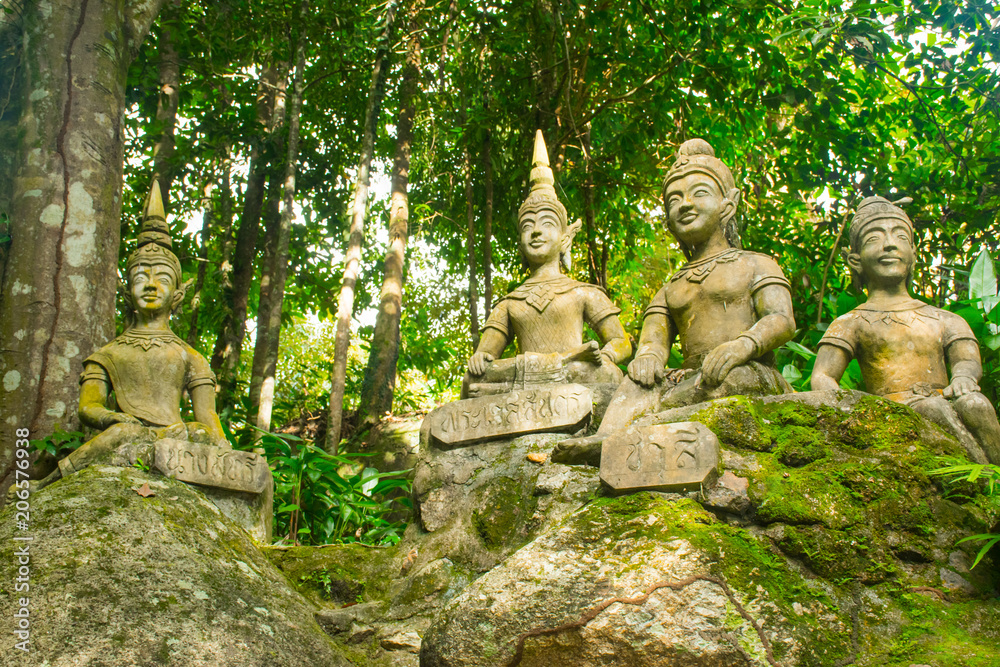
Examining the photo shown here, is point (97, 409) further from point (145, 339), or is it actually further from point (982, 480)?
point (982, 480)

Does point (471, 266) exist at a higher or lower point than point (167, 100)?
lower

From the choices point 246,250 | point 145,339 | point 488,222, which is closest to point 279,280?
point 246,250

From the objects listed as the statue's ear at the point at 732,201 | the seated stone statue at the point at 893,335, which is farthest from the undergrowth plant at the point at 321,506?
the seated stone statue at the point at 893,335

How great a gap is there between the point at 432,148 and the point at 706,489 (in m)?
8.63

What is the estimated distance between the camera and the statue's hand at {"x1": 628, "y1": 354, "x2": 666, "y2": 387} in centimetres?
421

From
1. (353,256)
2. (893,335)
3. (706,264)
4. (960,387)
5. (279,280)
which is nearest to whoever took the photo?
(960,387)

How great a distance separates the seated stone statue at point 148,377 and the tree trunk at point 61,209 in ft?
1.91

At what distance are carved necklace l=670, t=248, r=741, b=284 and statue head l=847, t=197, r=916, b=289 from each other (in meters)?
Answer: 0.68

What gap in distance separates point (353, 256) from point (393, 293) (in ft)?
4.26

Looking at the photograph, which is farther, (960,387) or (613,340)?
(613,340)

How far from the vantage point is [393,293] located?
31.8ft

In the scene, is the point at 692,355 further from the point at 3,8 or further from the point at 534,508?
the point at 3,8

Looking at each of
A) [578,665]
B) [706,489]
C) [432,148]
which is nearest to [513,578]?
[578,665]

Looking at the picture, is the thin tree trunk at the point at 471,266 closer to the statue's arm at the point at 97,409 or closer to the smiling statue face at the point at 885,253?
the statue's arm at the point at 97,409
